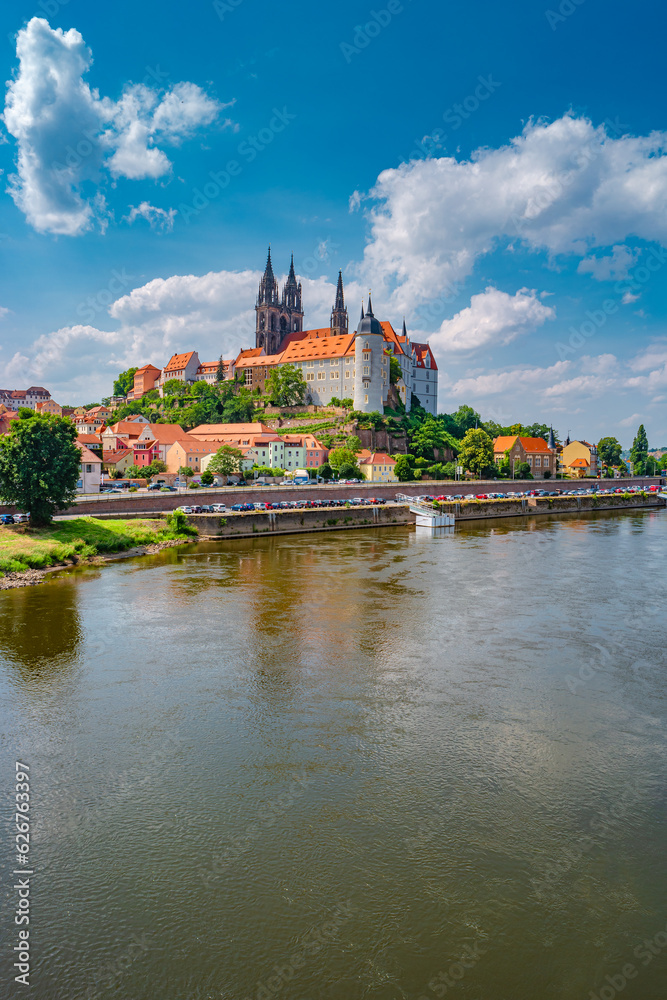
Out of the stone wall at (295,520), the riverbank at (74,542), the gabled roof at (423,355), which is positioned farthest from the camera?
the gabled roof at (423,355)

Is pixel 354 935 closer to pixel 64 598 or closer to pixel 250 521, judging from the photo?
pixel 64 598

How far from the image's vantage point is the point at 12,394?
136250 millimetres

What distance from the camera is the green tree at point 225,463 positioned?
217 ft

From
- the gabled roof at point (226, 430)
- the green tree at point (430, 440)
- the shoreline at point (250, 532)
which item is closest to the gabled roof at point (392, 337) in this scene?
the green tree at point (430, 440)

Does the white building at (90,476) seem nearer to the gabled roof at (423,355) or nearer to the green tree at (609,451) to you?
the gabled roof at (423,355)

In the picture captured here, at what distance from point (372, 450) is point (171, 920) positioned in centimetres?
7770

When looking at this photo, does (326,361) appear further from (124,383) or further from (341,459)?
Result: (124,383)

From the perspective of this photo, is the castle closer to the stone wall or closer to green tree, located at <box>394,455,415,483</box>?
green tree, located at <box>394,455,415,483</box>

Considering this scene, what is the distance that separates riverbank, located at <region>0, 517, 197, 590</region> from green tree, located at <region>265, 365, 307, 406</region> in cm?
5869

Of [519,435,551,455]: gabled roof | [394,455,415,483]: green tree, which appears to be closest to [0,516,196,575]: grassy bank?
[394,455,415,483]: green tree

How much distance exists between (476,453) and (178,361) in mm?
63540

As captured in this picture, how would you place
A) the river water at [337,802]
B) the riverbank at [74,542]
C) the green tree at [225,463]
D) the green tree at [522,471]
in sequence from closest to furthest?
the river water at [337,802] → the riverbank at [74,542] → the green tree at [225,463] → the green tree at [522,471]

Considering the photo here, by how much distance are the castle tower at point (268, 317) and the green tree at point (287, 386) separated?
2286 centimetres

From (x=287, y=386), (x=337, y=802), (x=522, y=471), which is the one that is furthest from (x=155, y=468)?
(x=337, y=802)
